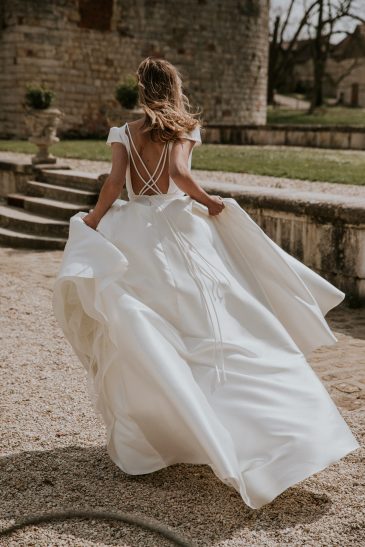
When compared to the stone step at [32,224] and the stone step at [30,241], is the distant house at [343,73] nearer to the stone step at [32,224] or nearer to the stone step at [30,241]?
the stone step at [32,224]

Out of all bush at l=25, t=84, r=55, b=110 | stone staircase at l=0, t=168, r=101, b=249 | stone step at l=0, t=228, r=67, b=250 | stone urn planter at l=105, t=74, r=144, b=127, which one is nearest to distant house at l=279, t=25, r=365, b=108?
stone urn planter at l=105, t=74, r=144, b=127

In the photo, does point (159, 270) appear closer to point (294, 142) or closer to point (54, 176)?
point (54, 176)

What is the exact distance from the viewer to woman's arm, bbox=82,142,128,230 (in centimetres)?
336

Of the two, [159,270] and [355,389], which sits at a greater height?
[159,270]

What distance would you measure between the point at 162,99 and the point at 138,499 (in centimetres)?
162

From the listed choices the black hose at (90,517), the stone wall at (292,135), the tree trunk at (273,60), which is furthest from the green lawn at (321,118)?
the black hose at (90,517)

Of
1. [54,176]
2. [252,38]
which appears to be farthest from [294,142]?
[54,176]

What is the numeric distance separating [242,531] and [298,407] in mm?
510

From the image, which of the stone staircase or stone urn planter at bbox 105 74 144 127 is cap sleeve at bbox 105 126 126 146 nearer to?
the stone staircase

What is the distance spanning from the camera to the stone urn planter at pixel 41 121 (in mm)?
12367

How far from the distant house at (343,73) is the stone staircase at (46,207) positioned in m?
30.1

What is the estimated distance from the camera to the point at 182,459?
311 centimetres

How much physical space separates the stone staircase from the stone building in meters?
11.8

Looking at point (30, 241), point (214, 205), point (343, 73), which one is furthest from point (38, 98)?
point (343, 73)
